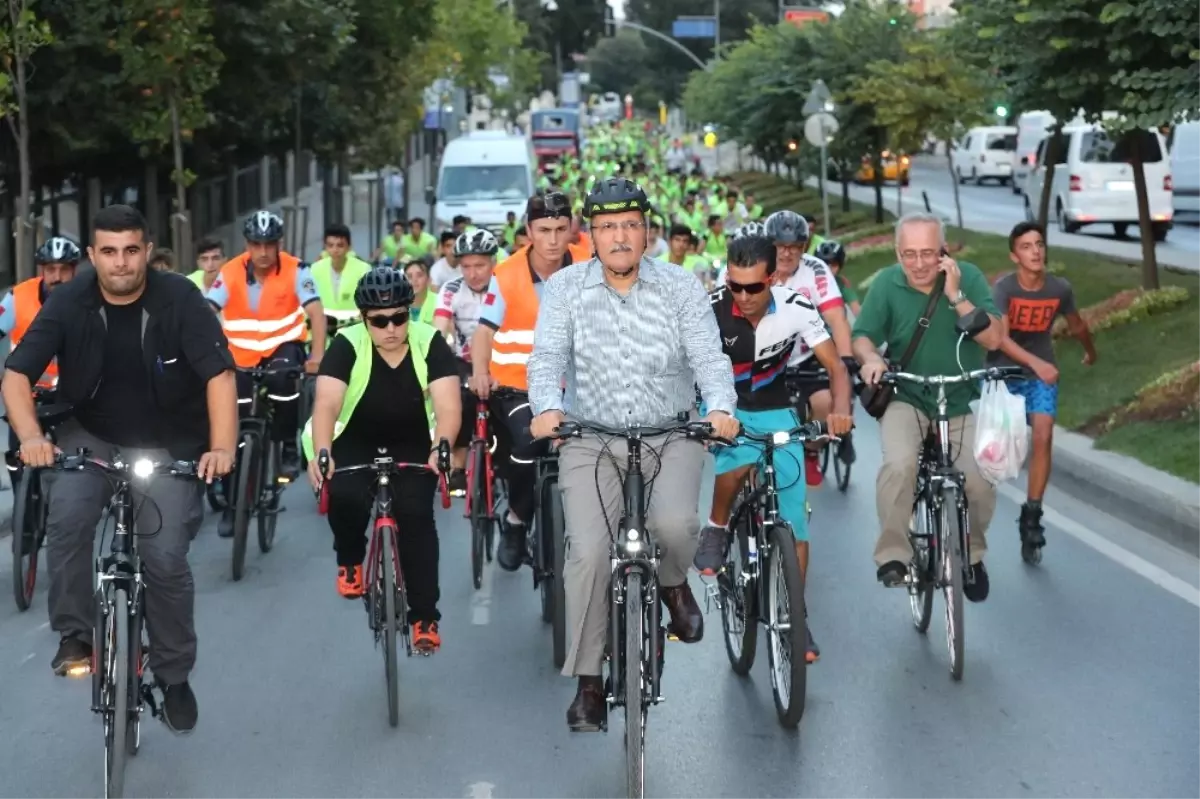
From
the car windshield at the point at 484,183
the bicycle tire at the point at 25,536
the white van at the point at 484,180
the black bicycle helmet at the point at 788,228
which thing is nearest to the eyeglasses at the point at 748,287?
the black bicycle helmet at the point at 788,228

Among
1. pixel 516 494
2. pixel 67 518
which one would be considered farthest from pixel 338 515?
pixel 516 494

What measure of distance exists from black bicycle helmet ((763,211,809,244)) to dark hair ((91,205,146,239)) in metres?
3.93

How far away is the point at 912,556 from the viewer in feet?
28.1

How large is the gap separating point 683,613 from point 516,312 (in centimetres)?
297

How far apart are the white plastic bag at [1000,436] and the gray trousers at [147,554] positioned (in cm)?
348

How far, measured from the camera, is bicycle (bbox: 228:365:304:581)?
420 inches

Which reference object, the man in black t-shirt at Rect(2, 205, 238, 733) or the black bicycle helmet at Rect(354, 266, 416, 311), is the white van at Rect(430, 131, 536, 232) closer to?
the black bicycle helmet at Rect(354, 266, 416, 311)

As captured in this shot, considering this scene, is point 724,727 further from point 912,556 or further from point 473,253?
point 473,253

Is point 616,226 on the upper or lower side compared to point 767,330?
upper

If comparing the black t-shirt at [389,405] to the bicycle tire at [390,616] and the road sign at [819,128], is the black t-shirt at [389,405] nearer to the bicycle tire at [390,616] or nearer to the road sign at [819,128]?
the bicycle tire at [390,616]

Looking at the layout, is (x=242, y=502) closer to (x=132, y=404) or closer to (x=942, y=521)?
(x=132, y=404)

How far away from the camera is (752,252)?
7691 mm

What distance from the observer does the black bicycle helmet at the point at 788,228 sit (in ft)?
Answer: 32.0

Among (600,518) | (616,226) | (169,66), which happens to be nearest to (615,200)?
(616,226)
